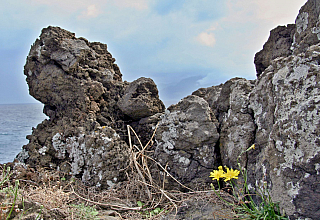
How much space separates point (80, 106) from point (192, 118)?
210cm

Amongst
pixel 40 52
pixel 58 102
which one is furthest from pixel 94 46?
pixel 58 102

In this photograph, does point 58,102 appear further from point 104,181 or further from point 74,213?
point 74,213

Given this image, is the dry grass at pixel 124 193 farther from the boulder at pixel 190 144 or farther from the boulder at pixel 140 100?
the boulder at pixel 140 100

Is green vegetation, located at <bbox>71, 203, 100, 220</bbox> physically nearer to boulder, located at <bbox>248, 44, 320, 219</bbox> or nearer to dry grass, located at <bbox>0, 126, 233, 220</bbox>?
dry grass, located at <bbox>0, 126, 233, 220</bbox>

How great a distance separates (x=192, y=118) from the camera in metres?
3.46

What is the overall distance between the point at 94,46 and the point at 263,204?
4.09m

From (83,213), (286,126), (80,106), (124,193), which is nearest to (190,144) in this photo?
(124,193)

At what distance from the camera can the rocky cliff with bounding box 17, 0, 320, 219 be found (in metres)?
2.05

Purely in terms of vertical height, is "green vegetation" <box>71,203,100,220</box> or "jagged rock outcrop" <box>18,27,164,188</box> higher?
"jagged rock outcrop" <box>18,27,164,188</box>

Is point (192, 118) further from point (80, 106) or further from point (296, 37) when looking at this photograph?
point (80, 106)

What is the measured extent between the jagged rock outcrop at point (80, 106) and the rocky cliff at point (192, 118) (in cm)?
2

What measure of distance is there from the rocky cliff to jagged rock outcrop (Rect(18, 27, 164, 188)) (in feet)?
0.06

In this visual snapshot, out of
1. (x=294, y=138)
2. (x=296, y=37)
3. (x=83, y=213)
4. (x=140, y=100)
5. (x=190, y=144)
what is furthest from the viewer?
(x=140, y=100)

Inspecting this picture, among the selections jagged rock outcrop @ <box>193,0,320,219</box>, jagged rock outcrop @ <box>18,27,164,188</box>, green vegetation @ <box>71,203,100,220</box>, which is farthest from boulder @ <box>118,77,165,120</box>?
green vegetation @ <box>71,203,100,220</box>
